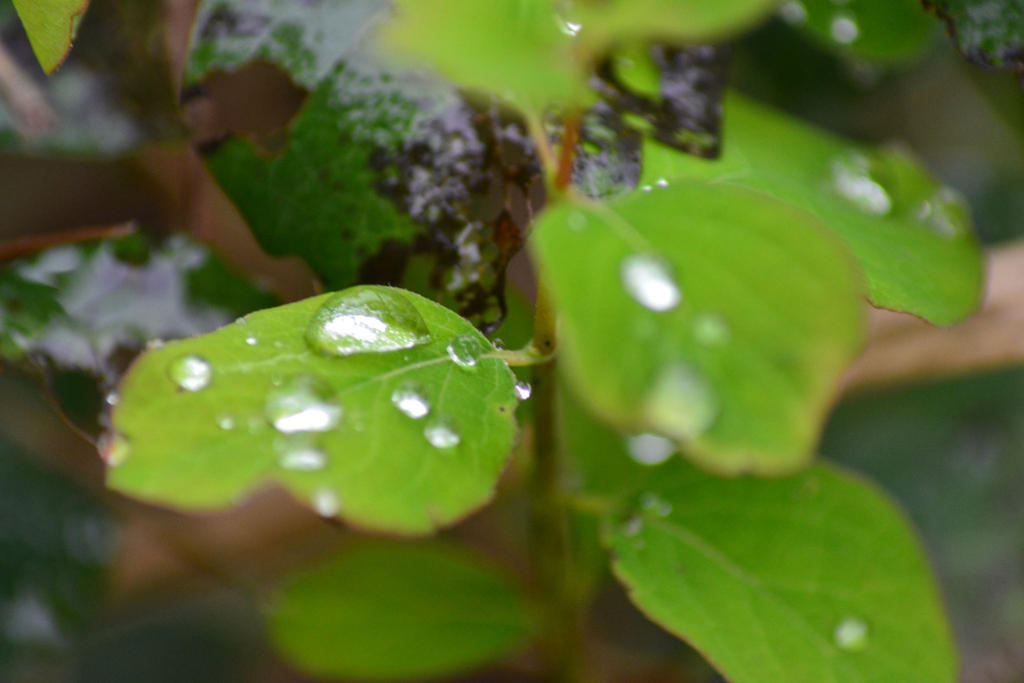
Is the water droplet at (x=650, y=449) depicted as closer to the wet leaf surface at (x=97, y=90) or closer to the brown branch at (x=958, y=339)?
the brown branch at (x=958, y=339)

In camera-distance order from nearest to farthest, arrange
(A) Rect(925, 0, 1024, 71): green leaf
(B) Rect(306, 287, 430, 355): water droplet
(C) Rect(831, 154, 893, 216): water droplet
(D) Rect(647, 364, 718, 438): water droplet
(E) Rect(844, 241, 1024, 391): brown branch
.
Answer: (D) Rect(647, 364, 718, 438): water droplet → (B) Rect(306, 287, 430, 355): water droplet → (A) Rect(925, 0, 1024, 71): green leaf → (C) Rect(831, 154, 893, 216): water droplet → (E) Rect(844, 241, 1024, 391): brown branch

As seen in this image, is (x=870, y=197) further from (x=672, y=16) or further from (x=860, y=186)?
(x=672, y=16)

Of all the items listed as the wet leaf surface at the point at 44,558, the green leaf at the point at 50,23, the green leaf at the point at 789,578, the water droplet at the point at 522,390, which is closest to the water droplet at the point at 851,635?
the green leaf at the point at 789,578

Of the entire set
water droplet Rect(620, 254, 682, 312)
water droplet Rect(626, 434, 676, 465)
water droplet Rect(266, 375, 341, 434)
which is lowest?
water droplet Rect(626, 434, 676, 465)

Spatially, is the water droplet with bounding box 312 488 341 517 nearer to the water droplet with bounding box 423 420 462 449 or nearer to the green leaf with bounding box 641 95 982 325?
Answer: the water droplet with bounding box 423 420 462 449

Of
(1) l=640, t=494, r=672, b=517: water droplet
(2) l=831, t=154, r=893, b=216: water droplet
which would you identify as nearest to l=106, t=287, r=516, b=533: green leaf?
(1) l=640, t=494, r=672, b=517: water droplet

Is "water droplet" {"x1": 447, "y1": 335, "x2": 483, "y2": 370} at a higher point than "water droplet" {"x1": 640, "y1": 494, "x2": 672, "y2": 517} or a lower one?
higher
